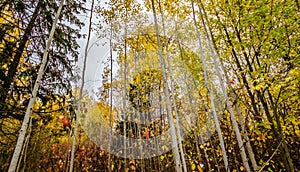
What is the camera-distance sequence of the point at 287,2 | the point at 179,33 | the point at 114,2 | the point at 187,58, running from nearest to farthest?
the point at 287,2, the point at 114,2, the point at 179,33, the point at 187,58

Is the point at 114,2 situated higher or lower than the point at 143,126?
higher

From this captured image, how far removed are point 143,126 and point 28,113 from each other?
5694 mm

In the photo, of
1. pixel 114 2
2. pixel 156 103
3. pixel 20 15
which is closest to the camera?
pixel 20 15

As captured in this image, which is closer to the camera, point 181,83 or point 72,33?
point 72,33

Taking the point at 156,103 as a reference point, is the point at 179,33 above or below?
above

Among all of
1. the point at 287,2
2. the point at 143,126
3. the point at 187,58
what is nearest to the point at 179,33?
the point at 187,58

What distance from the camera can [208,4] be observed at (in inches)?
157

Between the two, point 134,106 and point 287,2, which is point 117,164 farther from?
point 287,2

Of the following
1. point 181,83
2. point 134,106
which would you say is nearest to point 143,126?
point 134,106

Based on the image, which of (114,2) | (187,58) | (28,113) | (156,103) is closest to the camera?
(28,113)

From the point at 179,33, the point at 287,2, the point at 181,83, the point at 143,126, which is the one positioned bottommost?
the point at 143,126

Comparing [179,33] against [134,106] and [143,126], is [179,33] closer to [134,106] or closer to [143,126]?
[134,106]

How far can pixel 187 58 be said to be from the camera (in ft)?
18.0

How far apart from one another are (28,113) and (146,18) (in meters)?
4.35
